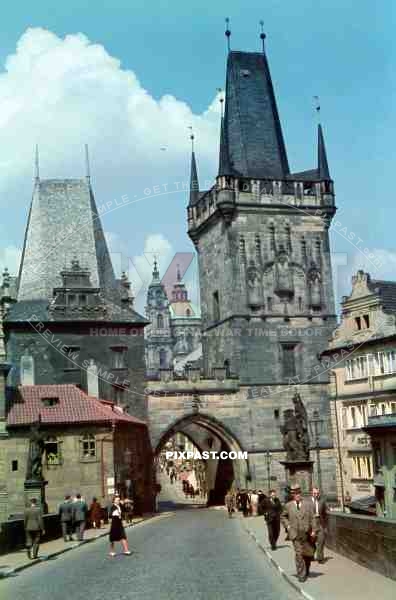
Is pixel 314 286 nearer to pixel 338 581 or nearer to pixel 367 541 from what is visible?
pixel 367 541

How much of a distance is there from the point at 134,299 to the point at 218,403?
7195 mm

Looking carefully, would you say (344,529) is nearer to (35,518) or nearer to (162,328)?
(35,518)

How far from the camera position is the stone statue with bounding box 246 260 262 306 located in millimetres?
50562

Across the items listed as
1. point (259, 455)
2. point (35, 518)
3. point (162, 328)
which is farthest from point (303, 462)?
point (162, 328)

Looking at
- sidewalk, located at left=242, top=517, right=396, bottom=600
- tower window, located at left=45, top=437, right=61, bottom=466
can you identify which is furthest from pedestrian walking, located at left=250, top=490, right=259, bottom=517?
sidewalk, located at left=242, top=517, right=396, bottom=600

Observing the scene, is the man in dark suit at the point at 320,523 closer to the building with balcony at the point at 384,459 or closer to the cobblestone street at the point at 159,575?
the cobblestone street at the point at 159,575

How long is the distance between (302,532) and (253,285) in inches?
1483

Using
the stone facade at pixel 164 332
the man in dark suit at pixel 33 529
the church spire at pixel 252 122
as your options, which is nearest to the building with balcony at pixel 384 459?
the man in dark suit at pixel 33 529

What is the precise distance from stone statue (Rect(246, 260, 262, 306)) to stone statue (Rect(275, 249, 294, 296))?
1083 millimetres

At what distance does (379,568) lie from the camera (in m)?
13.6

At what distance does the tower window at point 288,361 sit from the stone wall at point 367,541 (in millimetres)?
32375

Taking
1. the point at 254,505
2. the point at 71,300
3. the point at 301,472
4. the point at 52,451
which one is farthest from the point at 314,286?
the point at 301,472

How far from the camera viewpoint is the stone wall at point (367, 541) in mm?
12820

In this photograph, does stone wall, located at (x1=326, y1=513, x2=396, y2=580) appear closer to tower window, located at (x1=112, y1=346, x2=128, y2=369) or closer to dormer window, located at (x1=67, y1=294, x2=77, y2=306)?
tower window, located at (x1=112, y1=346, x2=128, y2=369)
